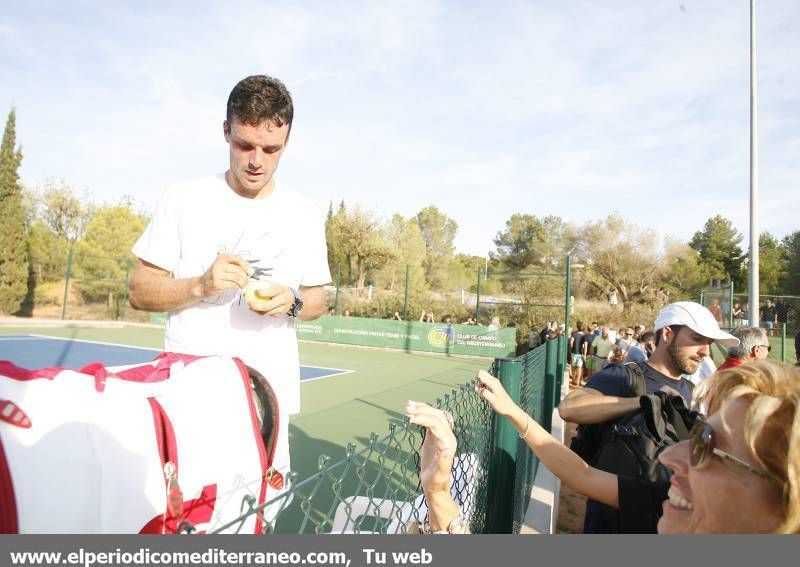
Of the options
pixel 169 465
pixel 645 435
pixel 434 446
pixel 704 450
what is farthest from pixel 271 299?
pixel 645 435

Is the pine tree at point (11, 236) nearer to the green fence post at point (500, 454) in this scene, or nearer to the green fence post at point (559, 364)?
the green fence post at point (559, 364)

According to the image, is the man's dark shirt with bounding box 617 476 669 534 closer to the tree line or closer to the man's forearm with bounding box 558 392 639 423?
the man's forearm with bounding box 558 392 639 423

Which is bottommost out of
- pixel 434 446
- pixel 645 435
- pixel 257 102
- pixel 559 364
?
pixel 559 364

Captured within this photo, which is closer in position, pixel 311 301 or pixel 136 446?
pixel 136 446

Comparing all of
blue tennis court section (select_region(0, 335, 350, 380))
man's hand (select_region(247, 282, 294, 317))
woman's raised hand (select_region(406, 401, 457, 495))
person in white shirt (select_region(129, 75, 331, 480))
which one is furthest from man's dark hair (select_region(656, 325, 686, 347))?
blue tennis court section (select_region(0, 335, 350, 380))

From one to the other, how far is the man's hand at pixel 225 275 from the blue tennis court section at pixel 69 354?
38.8ft

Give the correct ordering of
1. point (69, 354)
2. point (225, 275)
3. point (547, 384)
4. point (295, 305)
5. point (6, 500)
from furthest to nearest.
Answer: point (69, 354) → point (547, 384) → point (295, 305) → point (225, 275) → point (6, 500)

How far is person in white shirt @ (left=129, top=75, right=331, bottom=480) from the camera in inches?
74.1

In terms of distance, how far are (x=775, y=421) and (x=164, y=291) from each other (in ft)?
5.84

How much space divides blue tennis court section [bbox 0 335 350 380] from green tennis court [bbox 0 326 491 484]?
0.94 m

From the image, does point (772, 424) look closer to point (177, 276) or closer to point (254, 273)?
point (254, 273)

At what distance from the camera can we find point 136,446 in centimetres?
117

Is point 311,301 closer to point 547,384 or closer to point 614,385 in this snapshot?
point 614,385

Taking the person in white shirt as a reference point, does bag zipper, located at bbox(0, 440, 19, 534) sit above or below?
below
